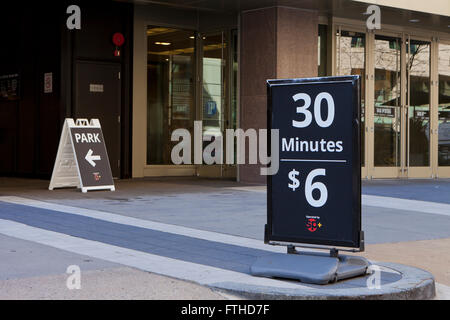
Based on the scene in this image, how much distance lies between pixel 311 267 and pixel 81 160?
7.61 meters

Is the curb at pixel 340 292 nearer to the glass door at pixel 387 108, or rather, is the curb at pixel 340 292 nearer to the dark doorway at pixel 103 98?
the dark doorway at pixel 103 98

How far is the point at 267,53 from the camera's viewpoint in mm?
14680

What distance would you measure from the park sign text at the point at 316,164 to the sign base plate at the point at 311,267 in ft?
0.48

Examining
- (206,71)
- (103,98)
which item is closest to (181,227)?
(103,98)

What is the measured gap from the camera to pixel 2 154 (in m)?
17.4

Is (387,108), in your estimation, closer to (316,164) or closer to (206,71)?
(206,71)

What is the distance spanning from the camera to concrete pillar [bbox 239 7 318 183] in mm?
14594

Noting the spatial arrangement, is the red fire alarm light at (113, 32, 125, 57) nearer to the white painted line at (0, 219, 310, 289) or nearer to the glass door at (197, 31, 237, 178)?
the glass door at (197, 31, 237, 178)

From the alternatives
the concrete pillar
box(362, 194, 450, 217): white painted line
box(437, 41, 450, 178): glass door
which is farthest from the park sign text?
box(437, 41, 450, 178): glass door

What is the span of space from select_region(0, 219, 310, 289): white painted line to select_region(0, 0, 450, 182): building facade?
7.70m
